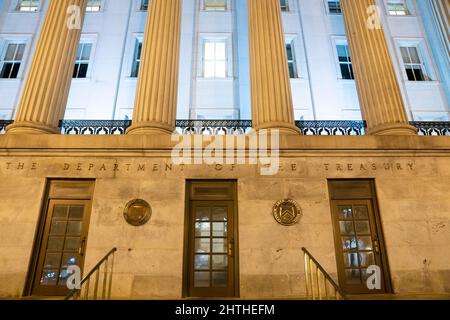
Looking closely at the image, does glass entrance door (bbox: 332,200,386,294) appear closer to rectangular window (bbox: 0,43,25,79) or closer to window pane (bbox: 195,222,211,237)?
window pane (bbox: 195,222,211,237)

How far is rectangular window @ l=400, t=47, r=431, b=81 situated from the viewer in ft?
55.8

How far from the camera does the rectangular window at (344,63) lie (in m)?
16.8

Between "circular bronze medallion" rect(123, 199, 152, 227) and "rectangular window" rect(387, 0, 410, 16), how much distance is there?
17.6 meters

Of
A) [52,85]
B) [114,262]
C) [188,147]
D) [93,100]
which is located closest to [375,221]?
[188,147]

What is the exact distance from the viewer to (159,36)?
1016 centimetres

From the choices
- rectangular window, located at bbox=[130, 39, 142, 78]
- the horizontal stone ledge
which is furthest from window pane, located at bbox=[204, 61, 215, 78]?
the horizontal stone ledge

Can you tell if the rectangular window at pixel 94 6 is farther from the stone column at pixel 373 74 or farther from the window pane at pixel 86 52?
the stone column at pixel 373 74

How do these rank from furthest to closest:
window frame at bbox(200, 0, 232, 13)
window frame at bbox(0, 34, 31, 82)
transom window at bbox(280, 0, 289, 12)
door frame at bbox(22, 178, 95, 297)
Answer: transom window at bbox(280, 0, 289, 12) → window frame at bbox(200, 0, 232, 13) → window frame at bbox(0, 34, 31, 82) → door frame at bbox(22, 178, 95, 297)

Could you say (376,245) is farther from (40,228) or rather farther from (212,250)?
(40,228)

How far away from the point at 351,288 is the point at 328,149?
11.0ft

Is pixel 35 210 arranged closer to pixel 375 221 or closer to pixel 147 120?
pixel 147 120

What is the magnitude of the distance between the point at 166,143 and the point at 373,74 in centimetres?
635

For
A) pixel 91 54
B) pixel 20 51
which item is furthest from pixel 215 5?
pixel 20 51
